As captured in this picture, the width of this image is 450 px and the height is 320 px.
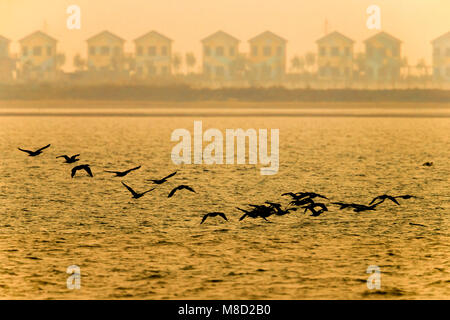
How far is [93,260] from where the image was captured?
13.9 m

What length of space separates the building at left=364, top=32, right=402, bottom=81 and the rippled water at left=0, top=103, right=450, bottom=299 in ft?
262

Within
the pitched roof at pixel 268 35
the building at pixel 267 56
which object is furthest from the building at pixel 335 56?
the pitched roof at pixel 268 35

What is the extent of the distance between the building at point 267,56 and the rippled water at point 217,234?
78684mm

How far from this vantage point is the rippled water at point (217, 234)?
12250 mm

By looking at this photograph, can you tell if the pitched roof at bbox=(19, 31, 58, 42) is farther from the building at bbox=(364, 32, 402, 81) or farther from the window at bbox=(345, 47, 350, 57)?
the building at bbox=(364, 32, 402, 81)

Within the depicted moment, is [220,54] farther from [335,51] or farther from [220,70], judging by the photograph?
[335,51]

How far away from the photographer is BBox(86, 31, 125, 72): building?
113688 mm

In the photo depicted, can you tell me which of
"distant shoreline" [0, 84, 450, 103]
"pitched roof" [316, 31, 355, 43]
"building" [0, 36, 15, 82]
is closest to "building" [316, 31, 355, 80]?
"pitched roof" [316, 31, 355, 43]

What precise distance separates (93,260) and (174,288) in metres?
2.44

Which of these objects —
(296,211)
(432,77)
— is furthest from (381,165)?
(432,77)

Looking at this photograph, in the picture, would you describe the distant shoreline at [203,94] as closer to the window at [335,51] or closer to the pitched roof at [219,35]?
the pitched roof at [219,35]

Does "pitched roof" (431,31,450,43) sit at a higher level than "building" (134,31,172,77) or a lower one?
higher
